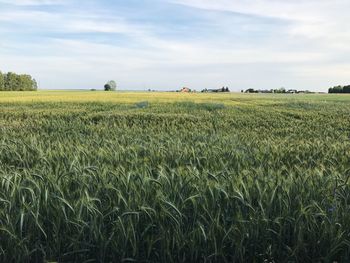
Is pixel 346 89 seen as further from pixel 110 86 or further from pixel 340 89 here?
pixel 110 86

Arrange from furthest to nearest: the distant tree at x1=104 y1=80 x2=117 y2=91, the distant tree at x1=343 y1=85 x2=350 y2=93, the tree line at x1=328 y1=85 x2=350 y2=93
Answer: the tree line at x1=328 y1=85 x2=350 y2=93
the distant tree at x1=343 y1=85 x2=350 y2=93
the distant tree at x1=104 y1=80 x2=117 y2=91

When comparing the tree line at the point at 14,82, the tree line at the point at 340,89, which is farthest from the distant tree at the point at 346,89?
the tree line at the point at 14,82

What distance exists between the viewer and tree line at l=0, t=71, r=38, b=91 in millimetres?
65062

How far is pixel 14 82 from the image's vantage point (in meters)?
66.4

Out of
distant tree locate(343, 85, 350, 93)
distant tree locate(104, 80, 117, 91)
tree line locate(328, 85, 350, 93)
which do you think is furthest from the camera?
tree line locate(328, 85, 350, 93)

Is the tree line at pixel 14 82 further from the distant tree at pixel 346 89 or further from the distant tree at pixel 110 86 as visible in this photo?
the distant tree at pixel 346 89

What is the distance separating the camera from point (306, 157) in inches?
241

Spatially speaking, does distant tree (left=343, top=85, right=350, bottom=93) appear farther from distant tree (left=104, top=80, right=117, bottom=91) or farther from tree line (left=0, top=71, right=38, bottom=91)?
tree line (left=0, top=71, right=38, bottom=91)

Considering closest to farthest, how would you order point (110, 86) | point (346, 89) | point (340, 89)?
point (110, 86) < point (346, 89) < point (340, 89)

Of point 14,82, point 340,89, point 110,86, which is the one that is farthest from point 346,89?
point 14,82

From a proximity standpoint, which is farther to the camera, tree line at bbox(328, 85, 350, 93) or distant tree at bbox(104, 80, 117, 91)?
tree line at bbox(328, 85, 350, 93)

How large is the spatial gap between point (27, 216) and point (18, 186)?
434 millimetres

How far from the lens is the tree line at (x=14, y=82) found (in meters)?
65.1

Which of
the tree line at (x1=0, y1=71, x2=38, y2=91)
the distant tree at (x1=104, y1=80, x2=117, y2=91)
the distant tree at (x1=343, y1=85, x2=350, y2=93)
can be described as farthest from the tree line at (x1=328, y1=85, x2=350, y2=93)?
the tree line at (x1=0, y1=71, x2=38, y2=91)
